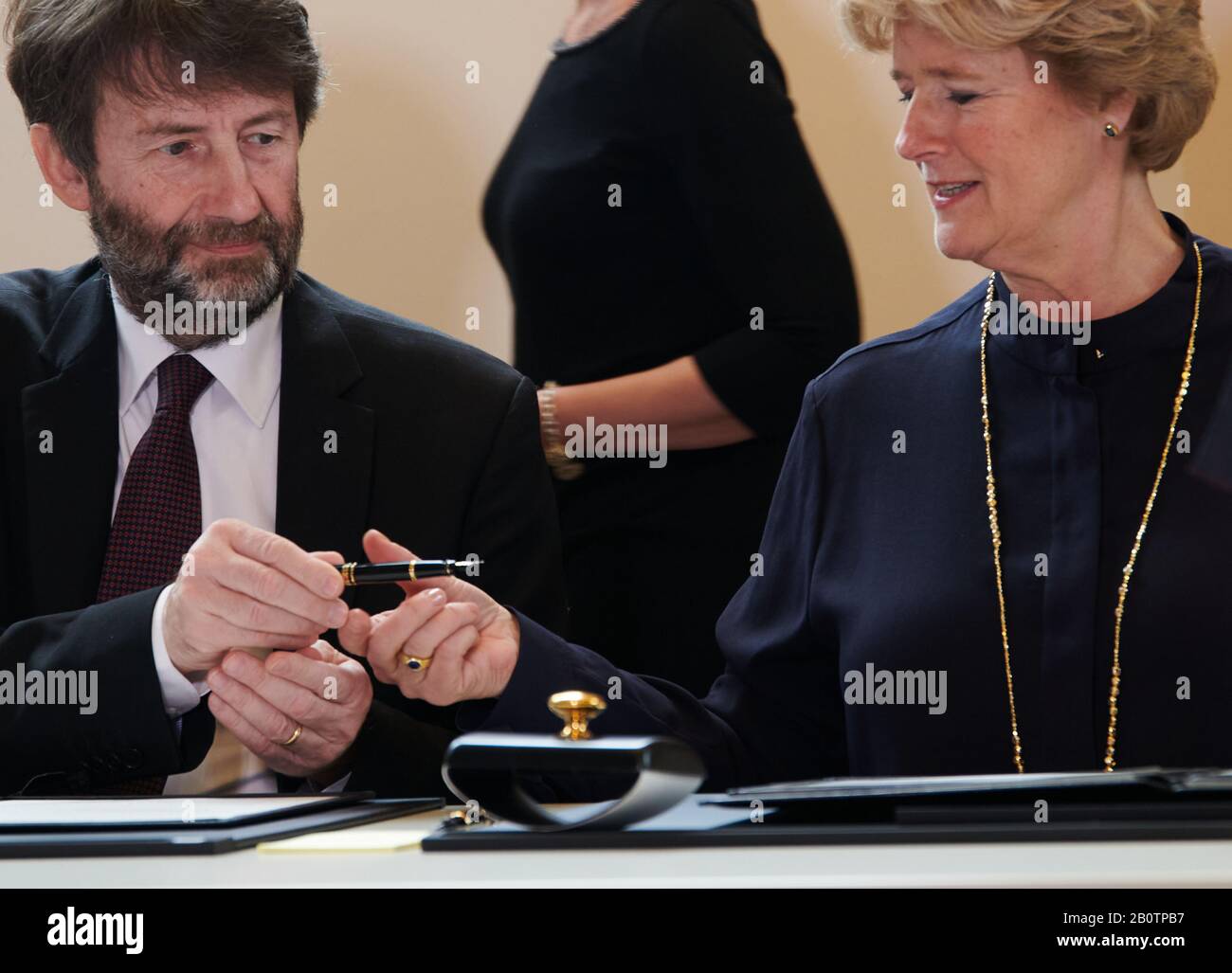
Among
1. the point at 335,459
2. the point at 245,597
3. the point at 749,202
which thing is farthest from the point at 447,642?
the point at 749,202

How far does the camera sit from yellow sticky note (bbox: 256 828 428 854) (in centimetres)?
94

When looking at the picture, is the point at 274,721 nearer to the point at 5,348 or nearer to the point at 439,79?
the point at 5,348

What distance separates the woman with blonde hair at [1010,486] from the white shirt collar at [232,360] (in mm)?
550

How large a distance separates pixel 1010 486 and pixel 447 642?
634 mm

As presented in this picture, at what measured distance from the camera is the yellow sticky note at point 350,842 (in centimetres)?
94

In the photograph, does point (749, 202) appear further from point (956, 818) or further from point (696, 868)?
point (696, 868)

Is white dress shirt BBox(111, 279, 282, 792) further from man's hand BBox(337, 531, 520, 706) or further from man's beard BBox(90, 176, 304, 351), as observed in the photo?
man's hand BBox(337, 531, 520, 706)

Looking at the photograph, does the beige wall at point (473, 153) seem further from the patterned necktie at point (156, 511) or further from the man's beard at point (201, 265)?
the patterned necktie at point (156, 511)

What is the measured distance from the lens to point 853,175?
2.65 meters

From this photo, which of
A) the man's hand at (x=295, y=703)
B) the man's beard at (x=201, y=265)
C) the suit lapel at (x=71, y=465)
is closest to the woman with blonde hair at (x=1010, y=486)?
the man's hand at (x=295, y=703)

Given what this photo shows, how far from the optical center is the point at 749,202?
2.21 m
